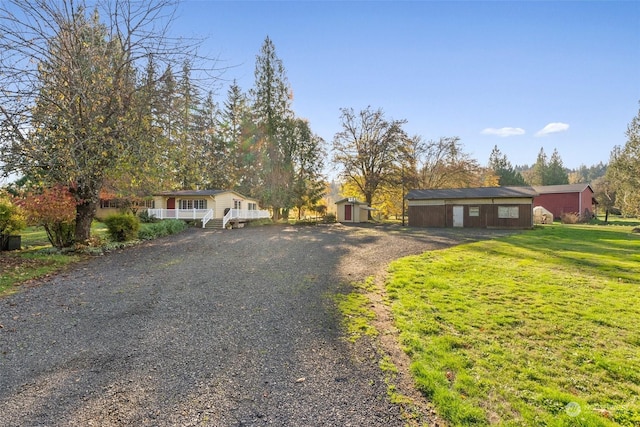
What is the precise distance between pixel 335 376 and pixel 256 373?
90cm

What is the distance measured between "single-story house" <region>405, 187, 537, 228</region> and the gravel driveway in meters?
19.7

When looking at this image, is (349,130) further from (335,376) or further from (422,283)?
(335,376)

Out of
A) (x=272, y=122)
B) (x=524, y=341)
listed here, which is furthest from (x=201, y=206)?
(x=524, y=341)

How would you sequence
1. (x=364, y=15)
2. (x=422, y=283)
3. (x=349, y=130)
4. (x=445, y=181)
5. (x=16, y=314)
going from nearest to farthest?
(x=16, y=314) → (x=422, y=283) → (x=364, y=15) → (x=349, y=130) → (x=445, y=181)

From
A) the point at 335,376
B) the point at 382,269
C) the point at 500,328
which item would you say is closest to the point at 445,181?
the point at 382,269

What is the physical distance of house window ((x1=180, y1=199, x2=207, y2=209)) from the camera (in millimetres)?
25231

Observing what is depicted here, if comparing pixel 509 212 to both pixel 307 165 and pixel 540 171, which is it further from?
pixel 540 171

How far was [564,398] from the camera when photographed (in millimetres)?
2922

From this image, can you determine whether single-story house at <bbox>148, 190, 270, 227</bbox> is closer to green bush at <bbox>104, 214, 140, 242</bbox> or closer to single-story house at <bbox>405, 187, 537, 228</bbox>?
green bush at <bbox>104, 214, 140, 242</bbox>

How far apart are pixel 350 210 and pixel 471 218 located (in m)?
11.8

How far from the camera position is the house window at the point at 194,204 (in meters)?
25.2

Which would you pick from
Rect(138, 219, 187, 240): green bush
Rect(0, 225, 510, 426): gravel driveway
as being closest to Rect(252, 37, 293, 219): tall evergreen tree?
Rect(138, 219, 187, 240): green bush

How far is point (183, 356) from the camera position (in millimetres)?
3736

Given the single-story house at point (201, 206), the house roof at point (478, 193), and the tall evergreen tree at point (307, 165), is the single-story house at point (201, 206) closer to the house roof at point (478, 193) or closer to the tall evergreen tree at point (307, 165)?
the tall evergreen tree at point (307, 165)
